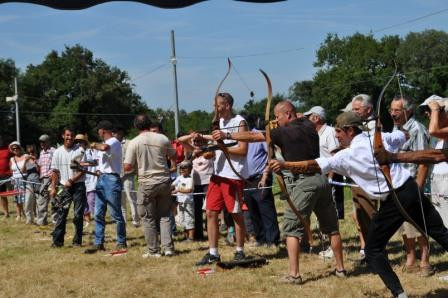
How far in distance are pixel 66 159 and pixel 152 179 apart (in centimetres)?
228

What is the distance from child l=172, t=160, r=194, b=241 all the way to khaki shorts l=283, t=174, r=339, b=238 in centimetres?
338

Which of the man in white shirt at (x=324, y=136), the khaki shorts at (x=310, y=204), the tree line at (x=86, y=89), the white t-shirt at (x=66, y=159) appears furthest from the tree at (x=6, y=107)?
the khaki shorts at (x=310, y=204)

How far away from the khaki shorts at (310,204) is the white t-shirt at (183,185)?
3.38m

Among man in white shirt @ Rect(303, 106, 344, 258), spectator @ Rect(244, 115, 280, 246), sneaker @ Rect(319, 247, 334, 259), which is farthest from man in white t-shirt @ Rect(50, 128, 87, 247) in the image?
sneaker @ Rect(319, 247, 334, 259)

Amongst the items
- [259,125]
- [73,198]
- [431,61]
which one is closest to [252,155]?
[259,125]

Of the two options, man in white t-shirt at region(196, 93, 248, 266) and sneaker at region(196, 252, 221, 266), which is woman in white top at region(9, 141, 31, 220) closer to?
sneaker at region(196, 252, 221, 266)

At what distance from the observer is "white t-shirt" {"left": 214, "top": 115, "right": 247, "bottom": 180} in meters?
7.11

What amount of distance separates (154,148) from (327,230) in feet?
9.06

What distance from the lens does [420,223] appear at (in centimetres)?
510

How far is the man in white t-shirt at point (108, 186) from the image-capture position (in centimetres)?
891

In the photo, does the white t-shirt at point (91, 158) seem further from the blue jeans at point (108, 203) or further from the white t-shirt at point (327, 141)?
the white t-shirt at point (327, 141)

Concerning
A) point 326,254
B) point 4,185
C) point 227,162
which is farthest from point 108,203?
point 4,185

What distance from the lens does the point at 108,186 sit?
353 inches

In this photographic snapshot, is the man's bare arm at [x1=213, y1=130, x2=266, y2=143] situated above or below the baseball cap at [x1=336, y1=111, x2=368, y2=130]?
below
